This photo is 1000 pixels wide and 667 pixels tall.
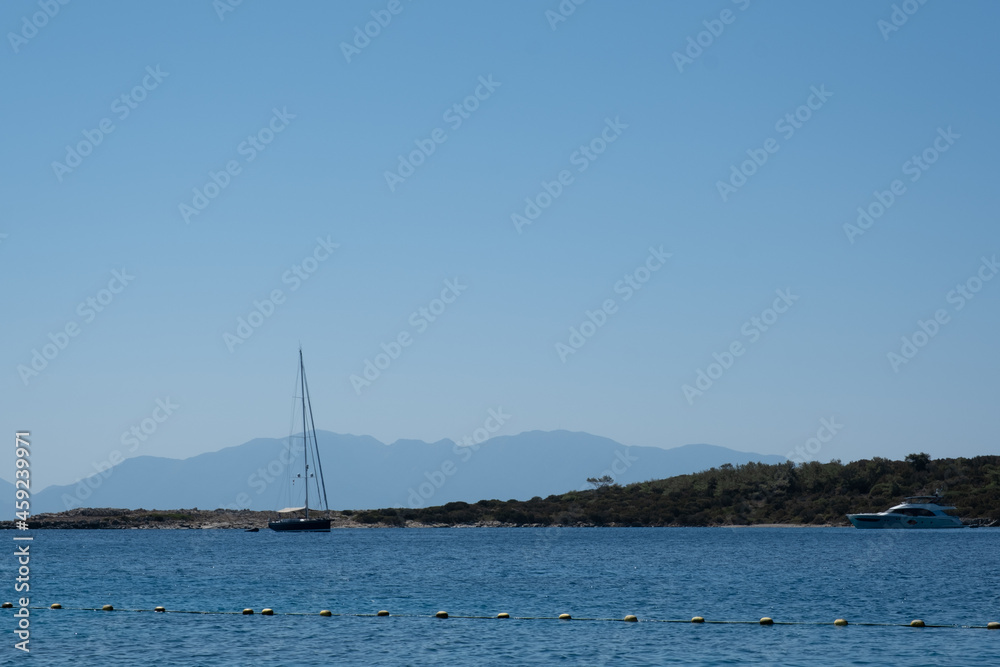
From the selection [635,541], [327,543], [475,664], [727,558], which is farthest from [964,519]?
[475,664]

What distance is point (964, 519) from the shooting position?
161875mm

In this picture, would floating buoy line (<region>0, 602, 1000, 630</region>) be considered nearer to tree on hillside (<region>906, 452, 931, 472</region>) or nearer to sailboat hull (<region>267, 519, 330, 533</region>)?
sailboat hull (<region>267, 519, 330, 533</region>)

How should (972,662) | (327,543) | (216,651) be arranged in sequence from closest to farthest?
(972,662) < (216,651) < (327,543)

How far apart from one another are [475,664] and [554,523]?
166395mm

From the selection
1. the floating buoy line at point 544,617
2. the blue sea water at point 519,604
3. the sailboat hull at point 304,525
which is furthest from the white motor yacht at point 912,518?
the floating buoy line at point 544,617

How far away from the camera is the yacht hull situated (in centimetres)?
15212

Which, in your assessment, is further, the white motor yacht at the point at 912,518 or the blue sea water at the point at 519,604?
the white motor yacht at the point at 912,518

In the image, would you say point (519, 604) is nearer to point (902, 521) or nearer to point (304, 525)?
point (304, 525)

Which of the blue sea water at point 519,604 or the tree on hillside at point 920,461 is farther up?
the tree on hillside at point 920,461

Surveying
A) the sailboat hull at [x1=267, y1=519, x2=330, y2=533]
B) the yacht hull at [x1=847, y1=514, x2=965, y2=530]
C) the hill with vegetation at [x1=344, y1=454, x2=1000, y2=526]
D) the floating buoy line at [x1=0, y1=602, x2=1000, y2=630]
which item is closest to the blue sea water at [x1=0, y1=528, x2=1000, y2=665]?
the floating buoy line at [x1=0, y1=602, x2=1000, y2=630]

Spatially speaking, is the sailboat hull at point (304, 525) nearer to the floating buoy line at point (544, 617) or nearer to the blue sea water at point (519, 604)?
the blue sea water at point (519, 604)

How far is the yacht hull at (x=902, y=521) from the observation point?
499 feet

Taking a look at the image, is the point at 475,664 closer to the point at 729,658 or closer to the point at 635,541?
the point at 729,658

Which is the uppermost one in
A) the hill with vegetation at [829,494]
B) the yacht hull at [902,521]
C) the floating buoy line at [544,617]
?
the hill with vegetation at [829,494]
